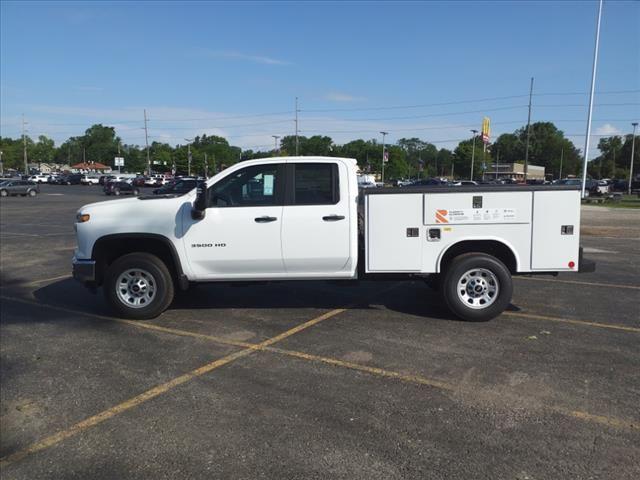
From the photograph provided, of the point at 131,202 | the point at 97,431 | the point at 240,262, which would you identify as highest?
the point at 131,202

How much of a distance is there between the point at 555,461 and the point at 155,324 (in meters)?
4.78

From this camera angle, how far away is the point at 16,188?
46.8 metres

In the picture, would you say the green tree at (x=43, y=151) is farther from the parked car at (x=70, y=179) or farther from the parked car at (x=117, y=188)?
the parked car at (x=117, y=188)

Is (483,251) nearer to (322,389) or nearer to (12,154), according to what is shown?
(322,389)

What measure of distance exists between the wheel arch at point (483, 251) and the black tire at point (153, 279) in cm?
331

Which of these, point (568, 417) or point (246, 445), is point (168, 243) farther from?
point (568, 417)

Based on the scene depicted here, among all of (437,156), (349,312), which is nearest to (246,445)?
(349,312)

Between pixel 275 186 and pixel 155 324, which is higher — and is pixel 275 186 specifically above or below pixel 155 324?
above

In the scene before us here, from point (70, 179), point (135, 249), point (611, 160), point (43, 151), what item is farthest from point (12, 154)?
point (135, 249)

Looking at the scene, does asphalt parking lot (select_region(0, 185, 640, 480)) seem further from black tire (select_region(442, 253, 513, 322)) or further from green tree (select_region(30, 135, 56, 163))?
green tree (select_region(30, 135, 56, 163))

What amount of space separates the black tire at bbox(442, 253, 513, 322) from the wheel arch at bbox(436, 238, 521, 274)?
0.38ft

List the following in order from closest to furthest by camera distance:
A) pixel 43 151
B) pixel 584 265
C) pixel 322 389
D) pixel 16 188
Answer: pixel 322 389 → pixel 584 265 → pixel 16 188 → pixel 43 151

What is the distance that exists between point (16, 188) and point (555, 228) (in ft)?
163

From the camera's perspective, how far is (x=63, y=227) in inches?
767
